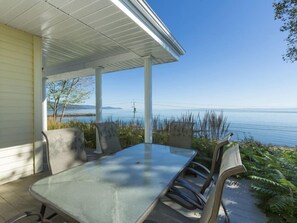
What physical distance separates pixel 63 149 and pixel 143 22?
2259 mm

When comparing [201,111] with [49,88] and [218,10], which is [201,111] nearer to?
[218,10]

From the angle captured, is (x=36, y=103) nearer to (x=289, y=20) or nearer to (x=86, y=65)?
(x=86, y=65)

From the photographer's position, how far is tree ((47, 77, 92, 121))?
469 inches

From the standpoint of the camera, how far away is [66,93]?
1216 centimetres

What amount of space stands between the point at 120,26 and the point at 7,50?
2101mm

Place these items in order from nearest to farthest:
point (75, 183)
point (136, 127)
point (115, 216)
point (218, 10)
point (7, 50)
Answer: point (115, 216), point (75, 183), point (7, 50), point (218, 10), point (136, 127)

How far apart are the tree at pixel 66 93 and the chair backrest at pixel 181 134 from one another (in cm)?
1022

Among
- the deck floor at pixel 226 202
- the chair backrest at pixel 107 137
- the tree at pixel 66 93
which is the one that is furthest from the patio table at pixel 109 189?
the tree at pixel 66 93

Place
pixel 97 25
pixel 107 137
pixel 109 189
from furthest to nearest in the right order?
1. pixel 107 137
2. pixel 97 25
3. pixel 109 189

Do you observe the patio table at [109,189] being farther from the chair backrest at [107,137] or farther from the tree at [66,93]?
the tree at [66,93]

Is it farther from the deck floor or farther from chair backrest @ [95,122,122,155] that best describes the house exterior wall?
chair backrest @ [95,122,122,155]

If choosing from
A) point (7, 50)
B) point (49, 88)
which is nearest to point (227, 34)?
point (7, 50)

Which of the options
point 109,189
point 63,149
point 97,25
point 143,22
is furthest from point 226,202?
point 97,25

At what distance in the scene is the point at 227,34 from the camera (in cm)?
621
